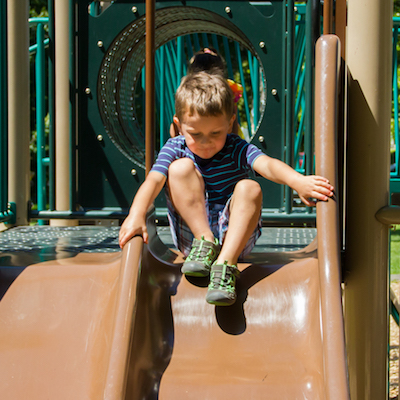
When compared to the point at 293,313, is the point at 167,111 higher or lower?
higher

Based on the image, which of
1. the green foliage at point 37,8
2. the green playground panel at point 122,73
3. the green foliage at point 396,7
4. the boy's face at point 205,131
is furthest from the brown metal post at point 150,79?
the green foliage at point 37,8

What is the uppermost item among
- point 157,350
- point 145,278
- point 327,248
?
point 327,248

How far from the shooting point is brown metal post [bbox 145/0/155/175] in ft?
6.38

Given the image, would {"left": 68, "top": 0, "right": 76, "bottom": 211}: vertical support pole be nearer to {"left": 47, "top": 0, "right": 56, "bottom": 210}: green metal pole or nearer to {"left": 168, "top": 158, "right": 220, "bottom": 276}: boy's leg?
{"left": 47, "top": 0, "right": 56, "bottom": 210}: green metal pole

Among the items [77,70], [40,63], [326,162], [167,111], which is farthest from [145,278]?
[167,111]

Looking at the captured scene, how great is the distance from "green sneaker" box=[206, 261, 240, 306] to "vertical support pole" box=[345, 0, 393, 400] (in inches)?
16.5

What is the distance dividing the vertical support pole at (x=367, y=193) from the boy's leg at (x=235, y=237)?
1.08 ft

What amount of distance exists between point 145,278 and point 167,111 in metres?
4.10

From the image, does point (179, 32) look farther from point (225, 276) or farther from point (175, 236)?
point (225, 276)

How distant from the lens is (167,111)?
18.5 feet

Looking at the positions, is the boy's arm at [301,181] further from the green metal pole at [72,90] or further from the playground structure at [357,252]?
the green metal pole at [72,90]

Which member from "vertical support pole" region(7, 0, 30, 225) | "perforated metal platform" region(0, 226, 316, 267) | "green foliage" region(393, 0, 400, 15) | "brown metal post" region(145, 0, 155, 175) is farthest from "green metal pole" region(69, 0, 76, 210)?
"green foliage" region(393, 0, 400, 15)

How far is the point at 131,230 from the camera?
5.51 feet

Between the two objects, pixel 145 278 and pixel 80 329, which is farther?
pixel 145 278
